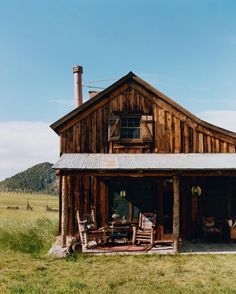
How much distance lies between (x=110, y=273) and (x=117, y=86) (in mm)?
8443

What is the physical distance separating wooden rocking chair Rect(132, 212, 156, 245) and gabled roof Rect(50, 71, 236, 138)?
454 centimetres

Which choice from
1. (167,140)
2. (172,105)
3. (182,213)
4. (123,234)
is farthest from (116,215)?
(172,105)

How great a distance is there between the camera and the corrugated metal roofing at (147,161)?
12453 millimetres

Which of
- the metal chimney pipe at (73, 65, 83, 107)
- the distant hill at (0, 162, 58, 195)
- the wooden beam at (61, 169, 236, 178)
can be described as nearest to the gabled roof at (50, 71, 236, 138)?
the wooden beam at (61, 169, 236, 178)

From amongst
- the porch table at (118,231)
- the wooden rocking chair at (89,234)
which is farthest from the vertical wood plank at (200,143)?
the wooden rocking chair at (89,234)

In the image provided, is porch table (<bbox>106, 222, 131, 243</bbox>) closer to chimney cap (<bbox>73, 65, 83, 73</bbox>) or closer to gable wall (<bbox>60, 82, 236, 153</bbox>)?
gable wall (<bbox>60, 82, 236, 153</bbox>)

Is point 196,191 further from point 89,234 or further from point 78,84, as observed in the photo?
point 78,84

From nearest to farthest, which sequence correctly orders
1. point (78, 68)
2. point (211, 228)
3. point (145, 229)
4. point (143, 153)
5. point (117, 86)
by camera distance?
point (145, 229), point (211, 228), point (143, 153), point (117, 86), point (78, 68)

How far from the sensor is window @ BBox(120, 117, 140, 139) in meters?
15.5

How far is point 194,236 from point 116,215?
11.1 feet

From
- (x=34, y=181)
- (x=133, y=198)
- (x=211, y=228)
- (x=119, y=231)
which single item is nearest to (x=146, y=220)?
(x=119, y=231)

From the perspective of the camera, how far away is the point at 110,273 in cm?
941

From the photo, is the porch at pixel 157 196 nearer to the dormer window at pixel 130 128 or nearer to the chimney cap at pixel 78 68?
the dormer window at pixel 130 128

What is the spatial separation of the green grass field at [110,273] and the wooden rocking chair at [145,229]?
143cm
